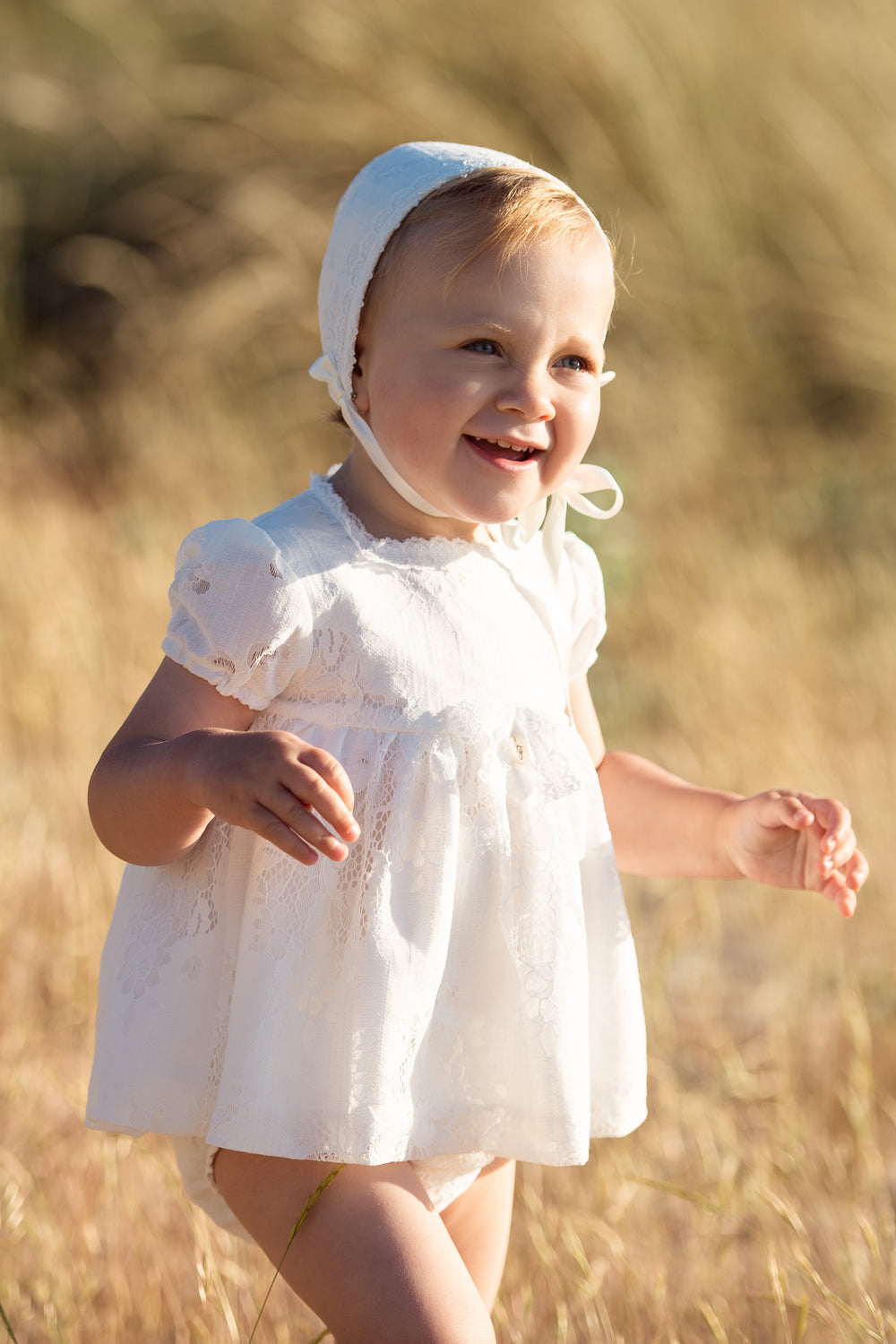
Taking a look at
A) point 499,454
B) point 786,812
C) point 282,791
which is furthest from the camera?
point 786,812

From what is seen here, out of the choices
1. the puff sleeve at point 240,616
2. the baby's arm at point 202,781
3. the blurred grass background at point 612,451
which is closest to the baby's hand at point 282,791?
the baby's arm at point 202,781

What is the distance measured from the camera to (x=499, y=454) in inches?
58.7

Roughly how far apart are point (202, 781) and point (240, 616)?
0.62 feet

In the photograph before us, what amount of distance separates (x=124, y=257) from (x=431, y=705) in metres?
4.62

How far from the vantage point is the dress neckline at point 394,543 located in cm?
150

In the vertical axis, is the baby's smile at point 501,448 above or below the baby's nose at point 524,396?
below

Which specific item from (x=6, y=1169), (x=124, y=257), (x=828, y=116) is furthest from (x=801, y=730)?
(x=124, y=257)

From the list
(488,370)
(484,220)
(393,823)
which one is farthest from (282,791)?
(484,220)

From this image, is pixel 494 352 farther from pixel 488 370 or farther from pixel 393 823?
pixel 393 823

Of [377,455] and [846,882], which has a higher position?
[377,455]

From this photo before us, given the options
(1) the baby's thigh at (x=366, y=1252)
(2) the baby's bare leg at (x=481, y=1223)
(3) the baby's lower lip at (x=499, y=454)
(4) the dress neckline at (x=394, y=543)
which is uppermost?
(3) the baby's lower lip at (x=499, y=454)

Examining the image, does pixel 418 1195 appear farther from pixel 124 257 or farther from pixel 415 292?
pixel 124 257

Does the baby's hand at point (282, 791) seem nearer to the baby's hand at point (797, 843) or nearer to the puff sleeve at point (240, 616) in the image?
the puff sleeve at point (240, 616)

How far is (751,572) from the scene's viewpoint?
425 centimetres
